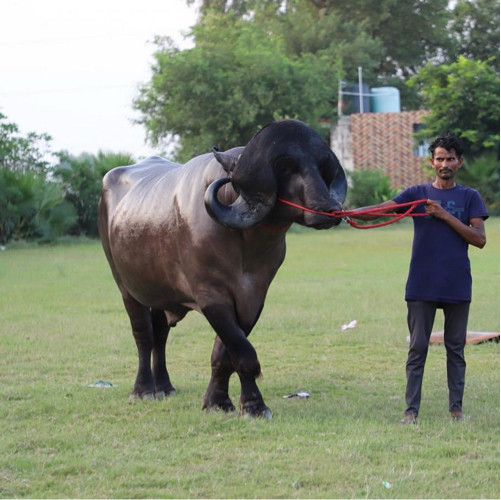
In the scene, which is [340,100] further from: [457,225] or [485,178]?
[457,225]

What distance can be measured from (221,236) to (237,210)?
373 millimetres

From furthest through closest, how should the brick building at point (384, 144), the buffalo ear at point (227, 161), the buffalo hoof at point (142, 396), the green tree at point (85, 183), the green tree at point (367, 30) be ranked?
the green tree at point (367, 30) → the brick building at point (384, 144) → the green tree at point (85, 183) → the buffalo hoof at point (142, 396) → the buffalo ear at point (227, 161)

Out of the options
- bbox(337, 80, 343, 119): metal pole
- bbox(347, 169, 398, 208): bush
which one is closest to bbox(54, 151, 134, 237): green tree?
bbox(347, 169, 398, 208): bush

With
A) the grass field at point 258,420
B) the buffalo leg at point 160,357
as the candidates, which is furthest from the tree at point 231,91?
the buffalo leg at point 160,357

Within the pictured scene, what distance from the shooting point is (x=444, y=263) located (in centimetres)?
649

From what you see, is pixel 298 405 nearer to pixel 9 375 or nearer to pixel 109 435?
pixel 109 435

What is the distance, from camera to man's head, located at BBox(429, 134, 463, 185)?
6.46 metres

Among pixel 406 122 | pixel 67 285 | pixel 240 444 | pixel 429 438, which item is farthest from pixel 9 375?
pixel 406 122

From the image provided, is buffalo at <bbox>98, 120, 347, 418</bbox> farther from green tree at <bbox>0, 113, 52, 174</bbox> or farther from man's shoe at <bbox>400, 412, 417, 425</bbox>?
green tree at <bbox>0, 113, 52, 174</bbox>

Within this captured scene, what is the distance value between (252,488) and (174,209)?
270 centimetres

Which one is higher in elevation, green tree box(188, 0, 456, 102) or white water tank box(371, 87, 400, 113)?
green tree box(188, 0, 456, 102)

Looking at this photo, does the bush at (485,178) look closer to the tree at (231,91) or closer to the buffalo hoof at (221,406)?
the tree at (231,91)

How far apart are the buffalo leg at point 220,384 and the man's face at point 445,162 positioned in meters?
1.99

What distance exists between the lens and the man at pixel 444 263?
647 cm
